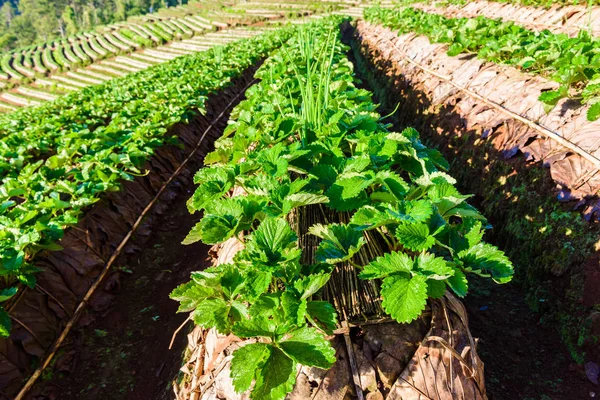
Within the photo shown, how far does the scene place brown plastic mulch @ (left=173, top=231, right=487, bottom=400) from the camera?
1.37 metres

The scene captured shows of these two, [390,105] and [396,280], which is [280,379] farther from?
[390,105]

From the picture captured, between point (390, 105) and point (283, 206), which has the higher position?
point (283, 206)

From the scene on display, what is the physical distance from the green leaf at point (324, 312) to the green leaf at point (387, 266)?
18 centimetres

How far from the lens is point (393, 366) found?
144cm

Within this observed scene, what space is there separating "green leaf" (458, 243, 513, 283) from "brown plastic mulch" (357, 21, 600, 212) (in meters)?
1.96

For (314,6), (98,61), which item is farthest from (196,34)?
(314,6)

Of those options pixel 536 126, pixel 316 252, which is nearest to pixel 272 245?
pixel 316 252

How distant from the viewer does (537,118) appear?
12.7ft

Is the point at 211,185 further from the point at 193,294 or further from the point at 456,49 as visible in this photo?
the point at 456,49

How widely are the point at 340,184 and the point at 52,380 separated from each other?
281cm

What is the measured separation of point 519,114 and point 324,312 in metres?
3.87

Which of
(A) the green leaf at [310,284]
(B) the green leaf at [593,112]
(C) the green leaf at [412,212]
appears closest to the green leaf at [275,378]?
(A) the green leaf at [310,284]

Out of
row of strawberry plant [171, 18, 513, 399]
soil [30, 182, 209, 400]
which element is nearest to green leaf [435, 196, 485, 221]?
row of strawberry plant [171, 18, 513, 399]

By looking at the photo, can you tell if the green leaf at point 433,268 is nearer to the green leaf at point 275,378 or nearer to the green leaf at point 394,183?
the green leaf at point 394,183
